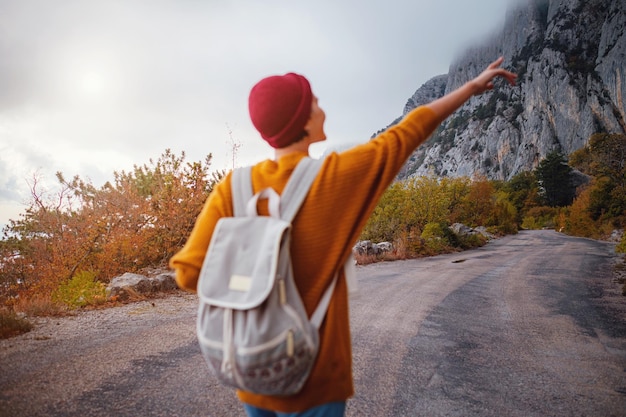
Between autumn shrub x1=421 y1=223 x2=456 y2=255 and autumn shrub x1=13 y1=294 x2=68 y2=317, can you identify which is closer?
autumn shrub x1=13 y1=294 x2=68 y2=317

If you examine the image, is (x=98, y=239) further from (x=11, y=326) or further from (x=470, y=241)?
(x=470, y=241)

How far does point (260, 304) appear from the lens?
2.66 feet

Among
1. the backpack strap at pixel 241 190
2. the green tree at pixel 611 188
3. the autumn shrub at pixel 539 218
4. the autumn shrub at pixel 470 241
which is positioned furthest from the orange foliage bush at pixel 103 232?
the autumn shrub at pixel 539 218

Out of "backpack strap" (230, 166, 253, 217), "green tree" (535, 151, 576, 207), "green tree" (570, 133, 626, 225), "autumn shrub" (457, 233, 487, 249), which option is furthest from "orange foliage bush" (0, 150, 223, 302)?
"green tree" (535, 151, 576, 207)

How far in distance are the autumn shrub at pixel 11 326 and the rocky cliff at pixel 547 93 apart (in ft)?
162

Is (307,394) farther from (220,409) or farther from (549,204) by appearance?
(549,204)

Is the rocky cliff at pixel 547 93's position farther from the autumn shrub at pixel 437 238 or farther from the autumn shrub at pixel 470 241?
the autumn shrub at pixel 437 238

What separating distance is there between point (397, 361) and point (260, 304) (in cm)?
297

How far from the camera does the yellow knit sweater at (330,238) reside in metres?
0.91

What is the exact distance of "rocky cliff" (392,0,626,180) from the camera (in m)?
58.1

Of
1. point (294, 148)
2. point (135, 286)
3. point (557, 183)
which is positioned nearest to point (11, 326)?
point (135, 286)

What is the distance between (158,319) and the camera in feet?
15.1

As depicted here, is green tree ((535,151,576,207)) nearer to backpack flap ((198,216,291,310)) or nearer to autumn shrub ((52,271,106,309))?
autumn shrub ((52,271,106,309))

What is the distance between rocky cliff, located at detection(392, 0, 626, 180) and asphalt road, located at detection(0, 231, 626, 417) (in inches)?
1797
